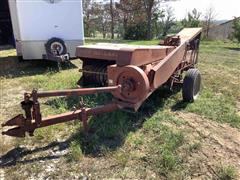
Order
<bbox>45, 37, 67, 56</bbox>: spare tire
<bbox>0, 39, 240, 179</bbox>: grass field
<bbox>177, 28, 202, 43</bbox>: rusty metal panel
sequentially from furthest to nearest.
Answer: <bbox>45, 37, 67, 56</bbox>: spare tire, <bbox>177, 28, 202, 43</bbox>: rusty metal panel, <bbox>0, 39, 240, 179</bbox>: grass field

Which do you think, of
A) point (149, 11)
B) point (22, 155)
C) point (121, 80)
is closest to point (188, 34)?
point (121, 80)

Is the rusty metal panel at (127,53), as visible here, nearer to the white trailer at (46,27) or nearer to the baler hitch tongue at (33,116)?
the baler hitch tongue at (33,116)

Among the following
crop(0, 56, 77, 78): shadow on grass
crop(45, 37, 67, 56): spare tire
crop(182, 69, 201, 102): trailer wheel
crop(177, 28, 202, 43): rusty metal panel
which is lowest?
crop(0, 56, 77, 78): shadow on grass

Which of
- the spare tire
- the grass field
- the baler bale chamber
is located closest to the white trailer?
the spare tire

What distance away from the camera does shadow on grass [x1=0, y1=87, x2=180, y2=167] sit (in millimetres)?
3410

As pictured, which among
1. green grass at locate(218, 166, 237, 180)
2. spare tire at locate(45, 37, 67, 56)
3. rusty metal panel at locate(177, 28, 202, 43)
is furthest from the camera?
spare tire at locate(45, 37, 67, 56)

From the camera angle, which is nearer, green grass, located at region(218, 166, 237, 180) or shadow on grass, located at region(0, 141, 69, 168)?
green grass, located at region(218, 166, 237, 180)

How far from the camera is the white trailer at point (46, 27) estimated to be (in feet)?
24.6

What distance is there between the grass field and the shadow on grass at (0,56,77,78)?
224 cm

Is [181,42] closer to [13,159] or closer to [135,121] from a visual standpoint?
[135,121]

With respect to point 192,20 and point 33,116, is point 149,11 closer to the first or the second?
point 192,20

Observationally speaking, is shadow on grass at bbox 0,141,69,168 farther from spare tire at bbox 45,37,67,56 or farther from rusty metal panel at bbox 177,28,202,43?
spare tire at bbox 45,37,67,56

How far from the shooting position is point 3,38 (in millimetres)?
12641

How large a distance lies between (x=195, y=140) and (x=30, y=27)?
18.1 ft
